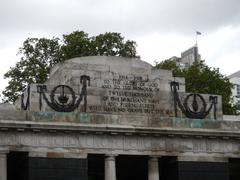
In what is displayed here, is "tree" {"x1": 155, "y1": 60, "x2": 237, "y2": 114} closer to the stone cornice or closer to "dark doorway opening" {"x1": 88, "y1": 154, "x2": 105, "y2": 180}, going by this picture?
"dark doorway opening" {"x1": 88, "y1": 154, "x2": 105, "y2": 180}

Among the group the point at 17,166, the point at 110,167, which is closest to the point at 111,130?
the point at 110,167

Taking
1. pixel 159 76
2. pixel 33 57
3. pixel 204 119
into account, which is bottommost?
pixel 204 119

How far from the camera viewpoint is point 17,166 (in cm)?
3216

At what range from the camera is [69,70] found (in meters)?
32.6

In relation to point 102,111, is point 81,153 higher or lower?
lower

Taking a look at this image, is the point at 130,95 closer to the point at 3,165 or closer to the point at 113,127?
the point at 113,127

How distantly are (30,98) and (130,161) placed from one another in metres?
7.30

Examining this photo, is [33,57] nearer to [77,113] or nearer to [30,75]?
[30,75]

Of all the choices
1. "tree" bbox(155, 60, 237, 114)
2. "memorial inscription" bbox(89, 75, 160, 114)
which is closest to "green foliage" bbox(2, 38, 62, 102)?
"tree" bbox(155, 60, 237, 114)

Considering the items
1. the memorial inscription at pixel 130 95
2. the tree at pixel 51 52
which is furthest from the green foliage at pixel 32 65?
the memorial inscription at pixel 130 95

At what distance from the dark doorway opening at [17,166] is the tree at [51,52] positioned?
1667 cm

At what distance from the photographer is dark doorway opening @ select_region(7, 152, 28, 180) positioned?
30641 mm

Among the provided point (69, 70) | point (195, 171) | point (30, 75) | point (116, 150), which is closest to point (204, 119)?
point (195, 171)

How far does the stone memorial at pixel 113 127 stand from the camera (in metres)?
30.3
